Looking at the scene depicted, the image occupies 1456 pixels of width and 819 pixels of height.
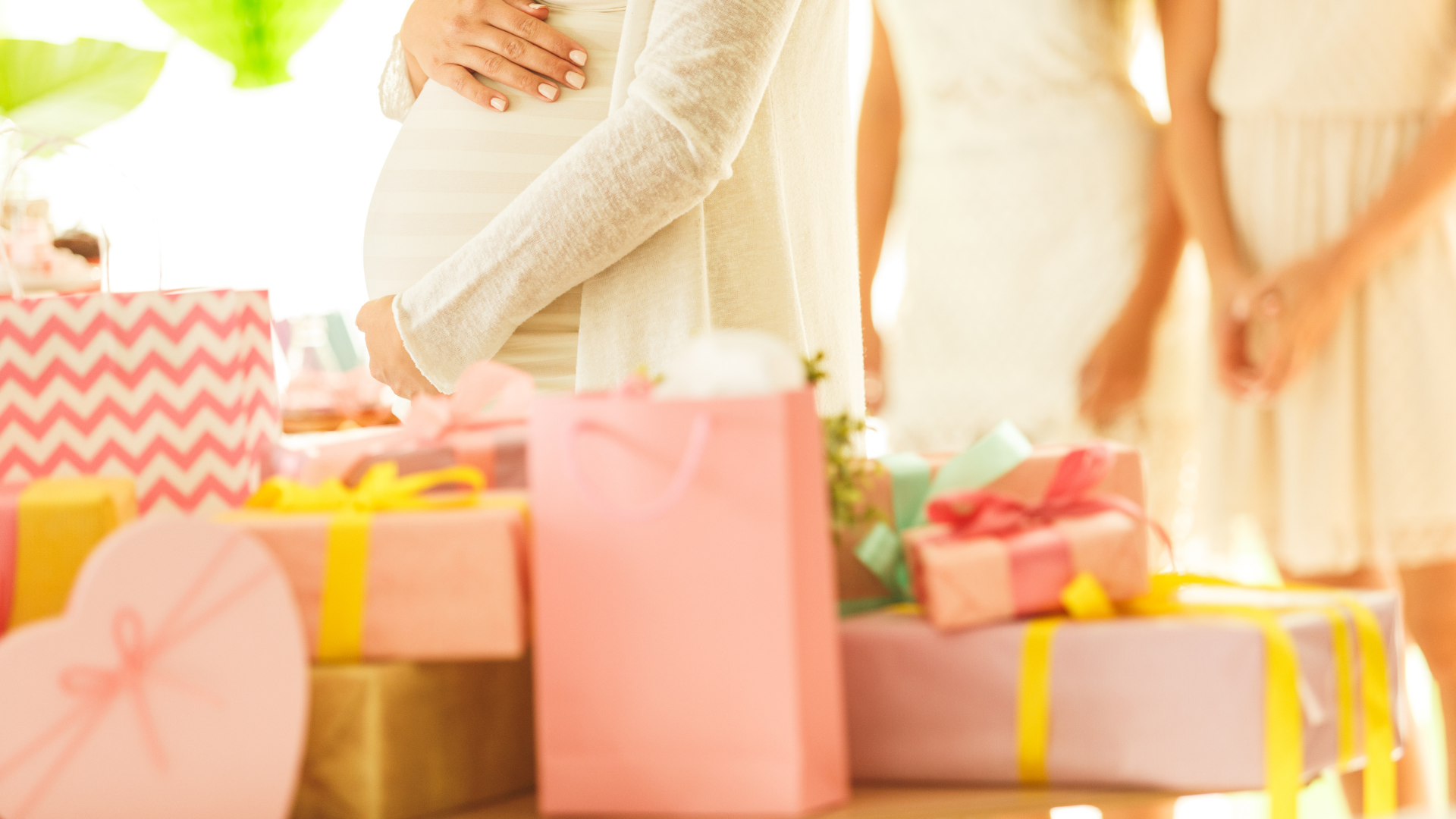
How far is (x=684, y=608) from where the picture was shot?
1.88 ft

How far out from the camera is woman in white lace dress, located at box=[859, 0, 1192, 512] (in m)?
1.79

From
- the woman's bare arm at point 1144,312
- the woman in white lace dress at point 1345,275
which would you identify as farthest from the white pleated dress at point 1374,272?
the woman's bare arm at point 1144,312

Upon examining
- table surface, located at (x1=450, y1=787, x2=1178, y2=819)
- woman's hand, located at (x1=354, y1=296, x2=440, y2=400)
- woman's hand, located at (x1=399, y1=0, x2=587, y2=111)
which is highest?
woman's hand, located at (x1=399, y1=0, x2=587, y2=111)

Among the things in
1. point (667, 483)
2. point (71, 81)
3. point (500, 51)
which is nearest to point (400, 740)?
point (667, 483)

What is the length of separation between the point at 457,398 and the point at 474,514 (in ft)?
0.63

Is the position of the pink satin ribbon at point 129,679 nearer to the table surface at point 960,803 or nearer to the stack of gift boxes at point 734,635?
the stack of gift boxes at point 734,635

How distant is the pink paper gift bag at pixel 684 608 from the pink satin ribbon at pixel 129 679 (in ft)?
0.47

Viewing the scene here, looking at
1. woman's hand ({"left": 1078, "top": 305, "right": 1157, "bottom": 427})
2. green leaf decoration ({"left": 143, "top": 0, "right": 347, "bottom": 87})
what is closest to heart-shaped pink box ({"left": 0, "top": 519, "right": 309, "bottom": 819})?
woman's hand ({"left": 1078, "top": 305, "right": 1157, "bottom": 427})

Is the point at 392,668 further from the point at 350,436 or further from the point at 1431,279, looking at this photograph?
the point at 1431,279

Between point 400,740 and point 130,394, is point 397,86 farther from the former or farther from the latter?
point 400,740

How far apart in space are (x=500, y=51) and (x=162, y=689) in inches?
25.9

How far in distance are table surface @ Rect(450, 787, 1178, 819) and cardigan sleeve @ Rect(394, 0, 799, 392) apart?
1.46 ft

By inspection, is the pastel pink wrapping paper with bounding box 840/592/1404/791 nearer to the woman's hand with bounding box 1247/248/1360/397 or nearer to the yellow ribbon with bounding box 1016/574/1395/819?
the yellow ribbon with bounding box 1016/574/1395/819

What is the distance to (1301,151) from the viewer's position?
170 cm
